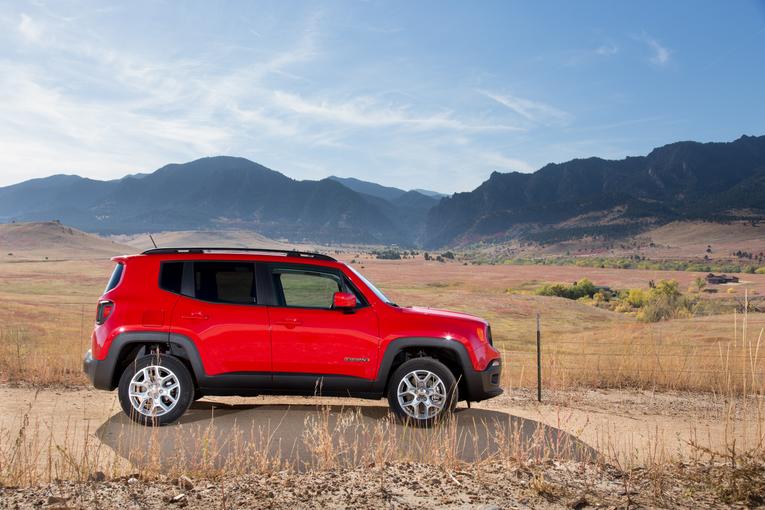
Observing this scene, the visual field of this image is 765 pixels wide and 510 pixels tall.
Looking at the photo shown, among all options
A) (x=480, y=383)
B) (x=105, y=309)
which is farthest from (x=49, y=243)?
(x=480, y=383)

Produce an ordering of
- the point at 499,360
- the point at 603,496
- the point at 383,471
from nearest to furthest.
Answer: the point at 603,496 → the point at 383,471 → the point at 499,360

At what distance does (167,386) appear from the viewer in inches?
319

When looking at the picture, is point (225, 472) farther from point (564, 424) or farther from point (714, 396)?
point (714, 396)

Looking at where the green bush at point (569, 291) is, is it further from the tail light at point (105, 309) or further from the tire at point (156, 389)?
the tail light at point (105, 309)

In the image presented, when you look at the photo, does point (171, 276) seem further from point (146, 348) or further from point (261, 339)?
point (261, 339)

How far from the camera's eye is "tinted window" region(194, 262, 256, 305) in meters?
8.21

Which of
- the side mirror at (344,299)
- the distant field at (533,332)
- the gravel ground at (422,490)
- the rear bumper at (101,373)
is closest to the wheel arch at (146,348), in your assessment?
the rear bumper at (101,373)

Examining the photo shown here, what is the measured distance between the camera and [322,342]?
7.97 meters

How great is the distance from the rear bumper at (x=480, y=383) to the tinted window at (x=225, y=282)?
2.73m

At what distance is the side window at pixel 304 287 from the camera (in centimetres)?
815

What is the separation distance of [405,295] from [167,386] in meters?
54.3

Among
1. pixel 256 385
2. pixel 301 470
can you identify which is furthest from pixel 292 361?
pixel 301 470

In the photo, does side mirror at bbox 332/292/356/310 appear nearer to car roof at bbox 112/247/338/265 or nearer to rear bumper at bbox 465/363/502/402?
car roof at bbox 112/247/338/265

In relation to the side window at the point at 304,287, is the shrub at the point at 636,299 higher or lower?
lower
